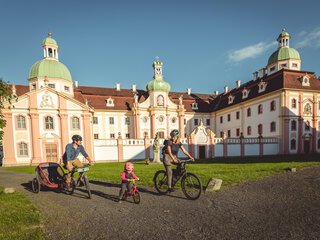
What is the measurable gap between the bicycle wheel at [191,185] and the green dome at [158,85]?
1109 inches

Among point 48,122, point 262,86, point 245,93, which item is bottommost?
point 48,122

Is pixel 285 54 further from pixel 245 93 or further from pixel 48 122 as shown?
pixel 48 122

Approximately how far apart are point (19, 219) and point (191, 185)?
4405 millimetres

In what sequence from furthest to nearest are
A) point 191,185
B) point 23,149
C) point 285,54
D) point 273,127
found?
1. point 285,54
2. point 273,127
3. point 23,149
4. point 191,185

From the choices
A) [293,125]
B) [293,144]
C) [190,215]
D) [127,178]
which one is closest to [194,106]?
[293,125]

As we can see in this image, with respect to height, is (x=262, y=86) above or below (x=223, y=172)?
above

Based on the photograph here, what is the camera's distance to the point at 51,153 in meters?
23.8

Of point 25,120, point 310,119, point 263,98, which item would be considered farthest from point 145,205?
point 310,119

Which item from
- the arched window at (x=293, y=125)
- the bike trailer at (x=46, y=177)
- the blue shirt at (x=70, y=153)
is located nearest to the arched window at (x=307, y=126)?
the arched window at (x=293, y=125)

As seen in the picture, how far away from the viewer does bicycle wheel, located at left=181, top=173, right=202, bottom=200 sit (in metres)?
5.50

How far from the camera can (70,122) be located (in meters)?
24.3

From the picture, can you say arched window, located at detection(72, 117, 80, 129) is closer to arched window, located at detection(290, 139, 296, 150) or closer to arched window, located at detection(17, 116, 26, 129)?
arched window, located at detection(17, 116, 26, 129)

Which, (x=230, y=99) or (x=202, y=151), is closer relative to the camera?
(x=202, y=151)

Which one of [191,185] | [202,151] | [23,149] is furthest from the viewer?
[202,151]
